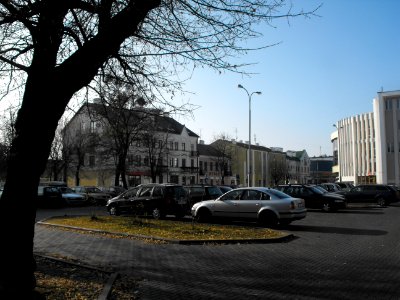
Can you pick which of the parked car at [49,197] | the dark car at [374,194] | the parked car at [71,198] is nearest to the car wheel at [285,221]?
the dark car at [374,194]

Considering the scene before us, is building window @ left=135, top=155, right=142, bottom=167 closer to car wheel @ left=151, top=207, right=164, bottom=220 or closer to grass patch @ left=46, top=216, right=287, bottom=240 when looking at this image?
car wheel @ left=151, top=207, right=164, bottom=220

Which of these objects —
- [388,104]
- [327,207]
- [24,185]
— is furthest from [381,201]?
[388,104]

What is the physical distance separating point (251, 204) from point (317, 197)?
10037 mm

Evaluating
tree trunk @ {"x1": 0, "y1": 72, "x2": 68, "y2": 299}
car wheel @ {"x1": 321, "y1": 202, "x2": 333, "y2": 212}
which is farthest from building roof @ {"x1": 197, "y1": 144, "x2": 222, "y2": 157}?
→ tree trunk @ {"x1": 0, "y1": 72, "x2": 68, "y2": 299}

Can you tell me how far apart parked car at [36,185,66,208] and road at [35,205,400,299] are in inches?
733

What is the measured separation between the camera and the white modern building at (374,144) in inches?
2847

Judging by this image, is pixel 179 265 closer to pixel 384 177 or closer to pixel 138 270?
pixel 138 270

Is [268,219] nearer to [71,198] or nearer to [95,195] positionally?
[71,198]

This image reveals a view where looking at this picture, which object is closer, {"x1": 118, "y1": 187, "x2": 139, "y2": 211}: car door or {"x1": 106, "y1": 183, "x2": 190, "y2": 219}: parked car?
{"x1": 106, "y1": 183, "x2": 190, "y2": 219}: parked car

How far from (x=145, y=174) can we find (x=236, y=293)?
59.0 meters

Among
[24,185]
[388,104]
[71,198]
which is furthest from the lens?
[388,104]

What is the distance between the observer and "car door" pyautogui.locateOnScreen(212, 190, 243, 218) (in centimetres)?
1789

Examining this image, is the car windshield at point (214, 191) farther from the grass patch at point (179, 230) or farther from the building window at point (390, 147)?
the building window at point (390, 147)

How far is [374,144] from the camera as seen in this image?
79.2m
